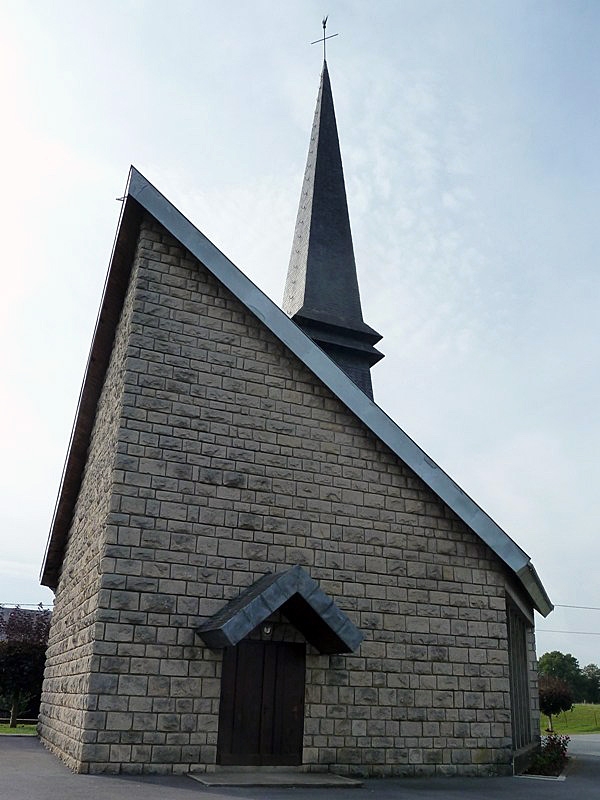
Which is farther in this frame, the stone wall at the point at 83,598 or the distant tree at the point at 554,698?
the distant tree at the point at 554,698

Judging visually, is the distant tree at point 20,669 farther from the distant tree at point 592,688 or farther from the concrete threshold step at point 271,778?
the distant tree at point 592,688

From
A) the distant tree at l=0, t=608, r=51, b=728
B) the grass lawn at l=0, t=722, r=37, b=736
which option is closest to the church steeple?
the distant tree at l=0, t=608, r=51, b=728

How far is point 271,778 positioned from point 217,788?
107 centimetres

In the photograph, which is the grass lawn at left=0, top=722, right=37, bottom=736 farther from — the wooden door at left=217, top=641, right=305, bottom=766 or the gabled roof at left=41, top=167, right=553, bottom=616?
the gabled roof at left=41, top=167, right=553, bottom=616

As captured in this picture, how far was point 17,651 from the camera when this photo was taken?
17.7 meters

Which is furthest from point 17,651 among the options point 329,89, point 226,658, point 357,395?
point 329,89

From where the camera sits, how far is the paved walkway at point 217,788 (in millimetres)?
6855

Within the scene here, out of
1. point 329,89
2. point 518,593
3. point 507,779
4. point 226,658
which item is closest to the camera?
point 226,658

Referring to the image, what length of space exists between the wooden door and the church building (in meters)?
0.03

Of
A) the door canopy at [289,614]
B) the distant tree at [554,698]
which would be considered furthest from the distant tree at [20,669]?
the distant tree at [554,698]

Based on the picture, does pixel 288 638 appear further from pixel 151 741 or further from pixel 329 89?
pixel 329 89

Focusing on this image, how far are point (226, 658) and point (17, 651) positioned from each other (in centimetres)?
1082

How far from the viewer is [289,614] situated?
929cm

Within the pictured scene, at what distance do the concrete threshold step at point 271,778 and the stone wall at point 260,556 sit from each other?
0.79ft
